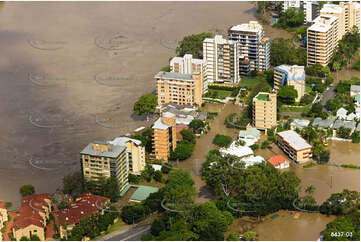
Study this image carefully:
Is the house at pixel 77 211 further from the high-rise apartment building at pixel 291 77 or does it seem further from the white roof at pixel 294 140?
the high-rise apartment building at pixel 291 77

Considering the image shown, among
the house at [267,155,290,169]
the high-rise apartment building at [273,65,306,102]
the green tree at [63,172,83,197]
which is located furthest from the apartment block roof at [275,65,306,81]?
the green tree at [63,172,83,197]

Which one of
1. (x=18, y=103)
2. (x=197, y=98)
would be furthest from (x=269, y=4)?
(x=18, y=103)

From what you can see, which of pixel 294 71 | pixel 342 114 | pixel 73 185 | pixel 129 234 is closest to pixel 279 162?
pixel 342 114

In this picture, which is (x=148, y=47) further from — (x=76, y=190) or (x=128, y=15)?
(x=76, y=190)

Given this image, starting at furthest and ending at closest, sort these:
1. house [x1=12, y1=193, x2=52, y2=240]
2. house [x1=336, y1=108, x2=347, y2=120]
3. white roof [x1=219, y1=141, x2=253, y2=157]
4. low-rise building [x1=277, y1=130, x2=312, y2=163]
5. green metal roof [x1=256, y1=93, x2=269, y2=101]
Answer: house [x1=336, y1=108, x2=347, y2=120] < green metal roof [x1=256, y1=93, x2=269, y2=101] < low-rise building [x1=277, y1=130, x2=312, y2=163] < white roof [x1=219, y1=141, x2=253, y2=157] < house [x1=12, y1=193, x2=52, y2=240]

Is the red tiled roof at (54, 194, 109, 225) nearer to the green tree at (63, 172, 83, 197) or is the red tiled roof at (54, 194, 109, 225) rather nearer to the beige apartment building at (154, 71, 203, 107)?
the green tree at (63, 172, 83, 197)

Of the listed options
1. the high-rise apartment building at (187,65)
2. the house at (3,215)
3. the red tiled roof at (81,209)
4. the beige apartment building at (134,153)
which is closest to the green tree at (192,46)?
the high-rise apartment building at (187,65)

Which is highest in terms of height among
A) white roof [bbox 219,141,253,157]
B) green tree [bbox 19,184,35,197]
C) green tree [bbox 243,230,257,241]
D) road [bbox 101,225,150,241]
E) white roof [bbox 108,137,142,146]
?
white roof [bbox 108,137,142,146]
